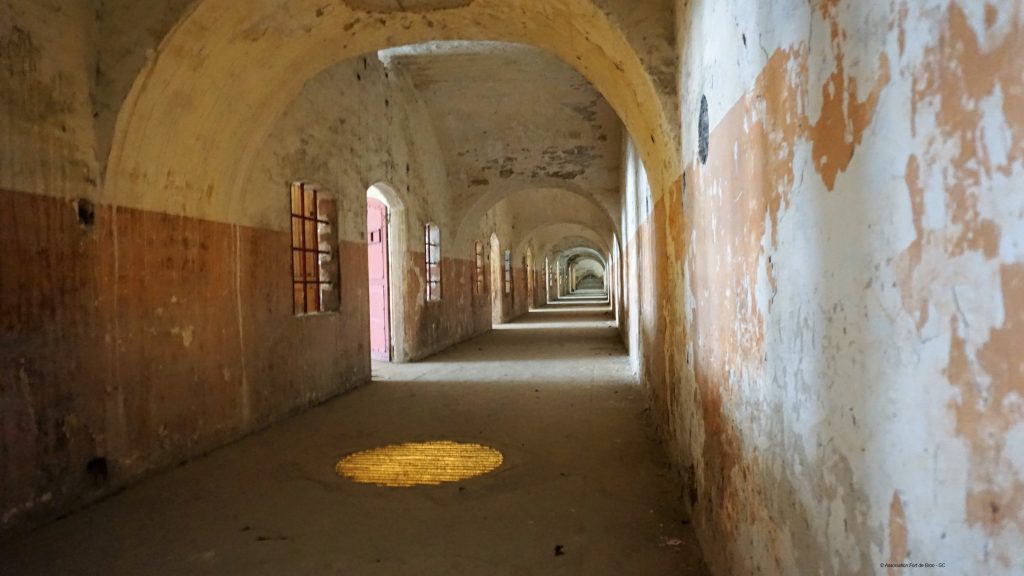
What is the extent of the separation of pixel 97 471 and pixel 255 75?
9.35ft

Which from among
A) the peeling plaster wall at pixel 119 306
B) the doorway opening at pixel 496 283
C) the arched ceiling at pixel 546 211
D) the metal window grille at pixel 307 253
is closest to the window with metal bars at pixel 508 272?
the arched ceiling at pixel 546 211

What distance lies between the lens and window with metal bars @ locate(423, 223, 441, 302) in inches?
419

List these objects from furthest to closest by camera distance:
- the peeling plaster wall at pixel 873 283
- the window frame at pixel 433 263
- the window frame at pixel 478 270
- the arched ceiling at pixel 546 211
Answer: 1. the arched ceiling at pixel 546 211
2. the window frame at pixel 478 270
3. the window frame at pixel 433 263
4. the peeling plaster wall at pixel 873 283

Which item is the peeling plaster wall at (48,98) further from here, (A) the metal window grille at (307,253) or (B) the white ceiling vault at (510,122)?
(B) the white ceiling vault at (510,122)

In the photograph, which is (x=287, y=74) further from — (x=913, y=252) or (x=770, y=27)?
(x=913, y=252)

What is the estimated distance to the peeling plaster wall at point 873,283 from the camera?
0.82 meters

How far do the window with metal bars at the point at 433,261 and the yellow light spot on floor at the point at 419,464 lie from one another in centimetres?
612

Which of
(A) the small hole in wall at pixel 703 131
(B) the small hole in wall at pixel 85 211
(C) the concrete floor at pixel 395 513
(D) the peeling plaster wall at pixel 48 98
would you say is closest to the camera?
(A) the small hole in wall at pixel 703 131

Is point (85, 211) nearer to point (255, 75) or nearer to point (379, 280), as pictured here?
point (255, 75)

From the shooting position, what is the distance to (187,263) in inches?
169

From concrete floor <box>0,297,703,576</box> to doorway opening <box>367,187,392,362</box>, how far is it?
377 cm

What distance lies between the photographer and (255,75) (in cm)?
451

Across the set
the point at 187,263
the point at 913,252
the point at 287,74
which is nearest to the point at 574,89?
the point at 287,74

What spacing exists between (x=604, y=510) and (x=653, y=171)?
2.32 meters
